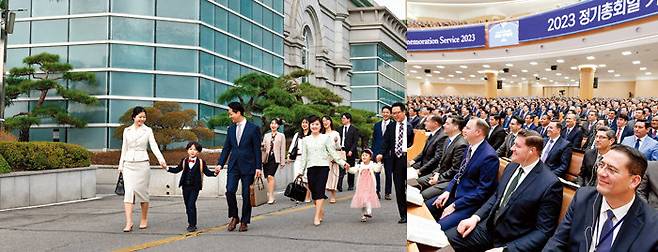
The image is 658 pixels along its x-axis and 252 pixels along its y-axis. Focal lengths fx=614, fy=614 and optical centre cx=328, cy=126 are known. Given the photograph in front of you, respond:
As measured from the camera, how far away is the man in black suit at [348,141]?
2.45 m

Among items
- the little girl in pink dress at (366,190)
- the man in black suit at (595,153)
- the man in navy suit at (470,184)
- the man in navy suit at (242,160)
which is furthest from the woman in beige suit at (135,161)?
the man in navy suit at (470,184)

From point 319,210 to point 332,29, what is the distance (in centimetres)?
345

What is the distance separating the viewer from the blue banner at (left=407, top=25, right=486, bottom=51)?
185cm

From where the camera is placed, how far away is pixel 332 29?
206 centimetres

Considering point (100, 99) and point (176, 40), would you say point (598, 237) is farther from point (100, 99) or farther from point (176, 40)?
point (100, 99)

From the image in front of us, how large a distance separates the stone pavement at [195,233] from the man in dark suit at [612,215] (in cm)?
164

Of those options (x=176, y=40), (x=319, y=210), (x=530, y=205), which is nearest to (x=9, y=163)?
(x=176, y=40)

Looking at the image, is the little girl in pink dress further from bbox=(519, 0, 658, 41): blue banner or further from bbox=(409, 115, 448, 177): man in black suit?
bbox=(409, 115, 448, 177): man in black suit

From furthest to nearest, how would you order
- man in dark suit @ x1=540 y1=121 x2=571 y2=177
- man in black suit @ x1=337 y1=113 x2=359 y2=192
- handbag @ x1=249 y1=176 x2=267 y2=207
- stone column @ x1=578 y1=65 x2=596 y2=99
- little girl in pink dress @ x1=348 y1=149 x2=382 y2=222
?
handbag @ x1=249 y1=176 x2=267 y2=207 → little girl in pink dress @ x1=348 y1=149 x2=382 y2=222 → man in dark suit @ x1=540 y1=121 x2=571 y2=177 → man in black suit @ x1=337 y1=113 x2=359 y2=192 → stone column @ x1=578 y1=65 x2=596 y2=99

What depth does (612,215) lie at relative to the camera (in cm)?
133

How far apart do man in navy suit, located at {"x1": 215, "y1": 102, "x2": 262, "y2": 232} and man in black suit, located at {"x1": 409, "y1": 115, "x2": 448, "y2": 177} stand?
3453 millimetres

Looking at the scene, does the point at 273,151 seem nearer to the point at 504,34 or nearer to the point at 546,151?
the point at 546,151

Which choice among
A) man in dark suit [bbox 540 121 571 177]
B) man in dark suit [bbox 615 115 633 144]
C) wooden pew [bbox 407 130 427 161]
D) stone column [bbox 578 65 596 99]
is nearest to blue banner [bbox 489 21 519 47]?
stone column [bbox 578 65 596 99]

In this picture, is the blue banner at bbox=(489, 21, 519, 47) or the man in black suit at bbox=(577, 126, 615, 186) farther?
the man in black suit at bbox=(577, 126, 615, 186)
